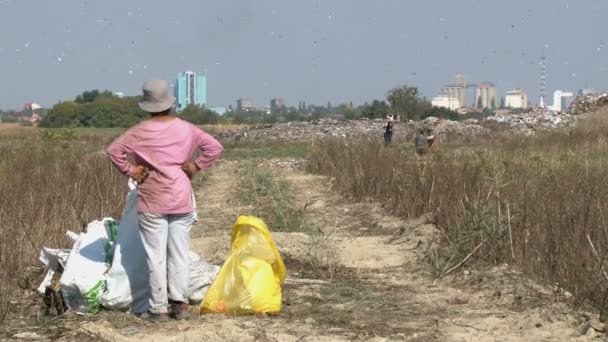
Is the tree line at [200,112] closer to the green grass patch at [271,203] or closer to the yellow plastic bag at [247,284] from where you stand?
the green grass patch at [271,203]

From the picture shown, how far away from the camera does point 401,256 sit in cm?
813

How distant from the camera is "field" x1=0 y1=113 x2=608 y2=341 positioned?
5035mm

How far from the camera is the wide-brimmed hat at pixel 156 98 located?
5219mm

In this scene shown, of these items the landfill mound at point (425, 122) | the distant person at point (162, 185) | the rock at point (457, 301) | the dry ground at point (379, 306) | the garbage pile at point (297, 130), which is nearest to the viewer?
the dry ground at point (379, 306)

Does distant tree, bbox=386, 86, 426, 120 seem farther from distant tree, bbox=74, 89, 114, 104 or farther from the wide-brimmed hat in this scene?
the wide-brimmed hat

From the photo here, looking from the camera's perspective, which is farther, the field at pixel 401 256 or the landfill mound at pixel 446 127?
the landfill mound at pixel 446 127

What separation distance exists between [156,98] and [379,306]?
1956 millimetres

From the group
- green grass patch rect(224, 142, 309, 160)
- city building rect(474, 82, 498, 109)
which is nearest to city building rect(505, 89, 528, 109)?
city building rect(474, 82, 498, 109)

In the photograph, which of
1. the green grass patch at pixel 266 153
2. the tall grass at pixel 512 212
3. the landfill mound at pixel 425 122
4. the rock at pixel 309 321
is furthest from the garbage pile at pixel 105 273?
the landfill mound at pixel 425 122

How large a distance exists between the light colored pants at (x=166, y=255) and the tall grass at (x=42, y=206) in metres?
0.91

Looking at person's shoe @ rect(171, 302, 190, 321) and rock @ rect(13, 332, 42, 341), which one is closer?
rock @ rect(13, 332, 42, 341)

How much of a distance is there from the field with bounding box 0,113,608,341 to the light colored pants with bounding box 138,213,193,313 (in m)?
0.20

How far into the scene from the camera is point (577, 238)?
600cm

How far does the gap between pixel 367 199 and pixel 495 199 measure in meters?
4.76
